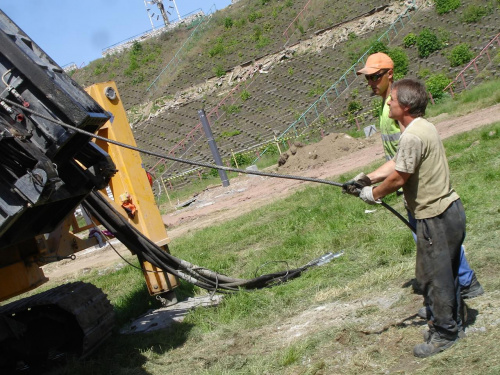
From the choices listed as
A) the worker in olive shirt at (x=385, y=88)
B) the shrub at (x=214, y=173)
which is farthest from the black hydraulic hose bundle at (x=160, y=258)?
the shrub at (x=214, y=173)

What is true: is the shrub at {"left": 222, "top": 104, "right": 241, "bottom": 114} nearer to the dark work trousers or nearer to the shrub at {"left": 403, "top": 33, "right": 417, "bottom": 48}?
the shrub at {"left": 403, "top": 33, "right": 417, "bottom": 48}

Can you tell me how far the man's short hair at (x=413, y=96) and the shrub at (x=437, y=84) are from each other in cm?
2581

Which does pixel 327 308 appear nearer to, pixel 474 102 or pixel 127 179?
pixel 127 179

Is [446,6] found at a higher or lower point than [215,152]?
higher

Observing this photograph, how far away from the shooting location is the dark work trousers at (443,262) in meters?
4.49

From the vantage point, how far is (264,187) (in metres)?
20.6

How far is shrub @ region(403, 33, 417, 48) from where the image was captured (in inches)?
1549

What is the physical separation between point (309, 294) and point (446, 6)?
39.0 m

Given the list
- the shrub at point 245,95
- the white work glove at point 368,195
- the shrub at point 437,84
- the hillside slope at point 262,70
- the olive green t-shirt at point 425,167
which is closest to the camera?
the olive green t-shirt at point 425,167

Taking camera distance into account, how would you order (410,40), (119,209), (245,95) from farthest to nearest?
(245,95)
(410,40)
(119,209)

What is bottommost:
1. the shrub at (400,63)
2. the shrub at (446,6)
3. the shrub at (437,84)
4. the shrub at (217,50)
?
the shrub at (437,84)

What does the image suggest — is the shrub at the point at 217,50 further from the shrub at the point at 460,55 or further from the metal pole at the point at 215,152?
the metal pole at the point at 215,152

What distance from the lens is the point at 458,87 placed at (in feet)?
102

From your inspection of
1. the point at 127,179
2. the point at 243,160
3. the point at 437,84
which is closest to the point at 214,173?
the point at 243,160
